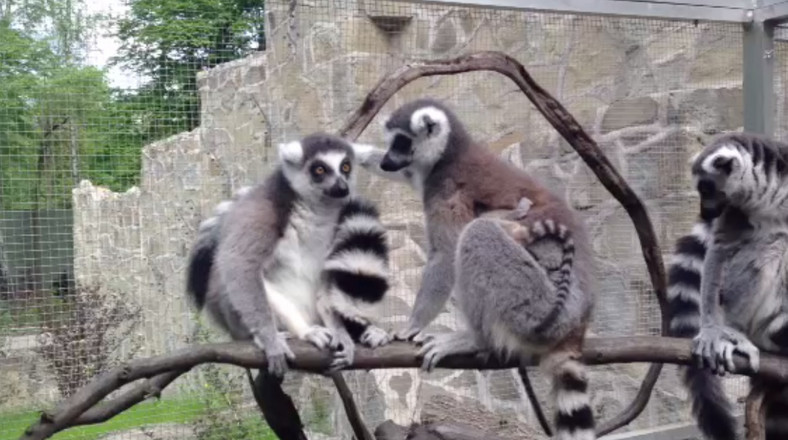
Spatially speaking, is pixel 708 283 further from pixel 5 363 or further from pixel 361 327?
pixel 5 363

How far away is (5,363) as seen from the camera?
501 centimetres

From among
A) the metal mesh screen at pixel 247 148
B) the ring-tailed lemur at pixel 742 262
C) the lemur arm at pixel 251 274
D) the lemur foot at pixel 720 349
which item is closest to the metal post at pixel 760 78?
the metal mesh screen at pixel 247 148

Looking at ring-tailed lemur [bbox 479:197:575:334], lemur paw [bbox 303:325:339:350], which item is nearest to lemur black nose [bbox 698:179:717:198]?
ring-tailed lemur [bbox 479:197:575:334]

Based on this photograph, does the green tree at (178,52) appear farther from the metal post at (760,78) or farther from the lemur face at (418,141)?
the metal post at (760,78)

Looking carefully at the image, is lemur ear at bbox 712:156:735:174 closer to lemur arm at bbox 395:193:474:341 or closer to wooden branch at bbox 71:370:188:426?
lemur arm at bbox 395:193:474:341

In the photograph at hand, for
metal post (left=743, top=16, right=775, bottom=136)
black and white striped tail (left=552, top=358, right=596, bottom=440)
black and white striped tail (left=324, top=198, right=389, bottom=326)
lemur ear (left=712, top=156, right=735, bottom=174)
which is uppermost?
metal post (left=743, top=16, right=775, bottom=136)

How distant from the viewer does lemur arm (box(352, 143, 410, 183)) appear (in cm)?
375

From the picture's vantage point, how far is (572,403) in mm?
2943

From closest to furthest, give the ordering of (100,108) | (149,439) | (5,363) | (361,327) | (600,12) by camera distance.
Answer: (361,327)
(600,12)
(100,108)
(5,363)
(149,439)

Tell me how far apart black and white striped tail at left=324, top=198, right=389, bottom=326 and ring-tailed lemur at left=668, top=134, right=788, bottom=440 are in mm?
1314

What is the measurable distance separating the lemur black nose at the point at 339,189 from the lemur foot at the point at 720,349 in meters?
1.48

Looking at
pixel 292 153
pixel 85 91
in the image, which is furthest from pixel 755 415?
pixel 85 91

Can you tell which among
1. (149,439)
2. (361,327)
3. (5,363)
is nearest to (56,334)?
(5,363)

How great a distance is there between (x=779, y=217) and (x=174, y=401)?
3.85 meters
